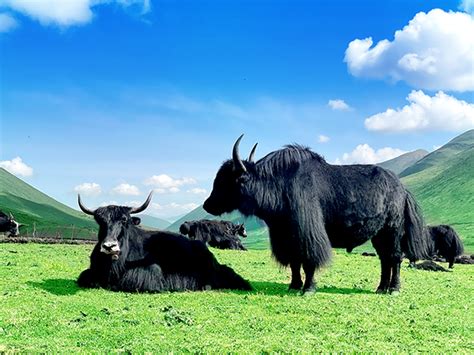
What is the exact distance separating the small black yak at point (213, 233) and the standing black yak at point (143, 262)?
57.2 feet

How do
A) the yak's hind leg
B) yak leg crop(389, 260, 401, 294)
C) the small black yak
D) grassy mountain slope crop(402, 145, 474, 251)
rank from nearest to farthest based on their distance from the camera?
yak leg crop(389, 260, 401, 294), the yak's hind leg, the small black yak, grassy mountain slope crop(402, 145, 474, 251)

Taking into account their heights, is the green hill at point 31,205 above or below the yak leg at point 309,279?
above

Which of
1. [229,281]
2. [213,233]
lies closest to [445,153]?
[213,233]

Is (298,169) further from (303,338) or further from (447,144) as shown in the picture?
(447,144)

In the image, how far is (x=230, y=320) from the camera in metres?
6.44

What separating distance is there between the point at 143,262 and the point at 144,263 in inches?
1.3

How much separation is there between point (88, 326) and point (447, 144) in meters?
192

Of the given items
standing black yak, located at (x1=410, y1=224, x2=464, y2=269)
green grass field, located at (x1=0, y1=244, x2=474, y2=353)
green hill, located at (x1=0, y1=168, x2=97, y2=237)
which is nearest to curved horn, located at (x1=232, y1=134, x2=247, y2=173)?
green grass field, located at (x1=0, y1=244, x2=474, y2=353)

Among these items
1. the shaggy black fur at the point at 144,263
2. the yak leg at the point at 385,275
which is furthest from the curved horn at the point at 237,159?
the yak leg at the point at 385,275

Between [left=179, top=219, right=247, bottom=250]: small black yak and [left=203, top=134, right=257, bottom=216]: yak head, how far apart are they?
696 inches

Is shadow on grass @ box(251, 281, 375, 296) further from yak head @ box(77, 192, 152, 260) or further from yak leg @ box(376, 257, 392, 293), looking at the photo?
yak head @ box(77, 192, 152, 260)

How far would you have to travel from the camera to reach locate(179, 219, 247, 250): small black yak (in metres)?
27.4

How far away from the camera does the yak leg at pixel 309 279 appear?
8953 millimetres

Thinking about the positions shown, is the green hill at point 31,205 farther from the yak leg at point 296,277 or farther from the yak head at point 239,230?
the yak leg at point 296,277
